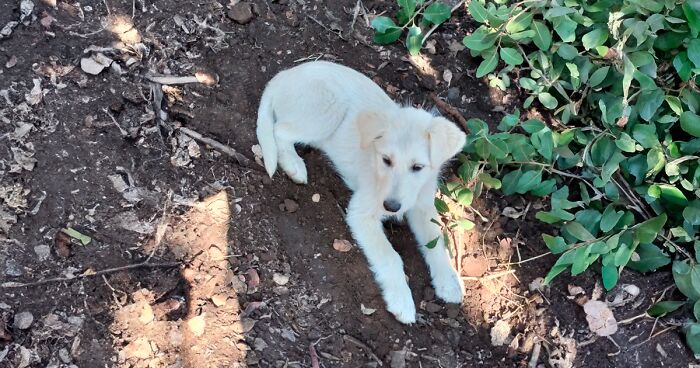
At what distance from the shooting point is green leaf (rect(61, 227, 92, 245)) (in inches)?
142

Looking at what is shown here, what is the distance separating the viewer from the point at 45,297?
3.43 metres

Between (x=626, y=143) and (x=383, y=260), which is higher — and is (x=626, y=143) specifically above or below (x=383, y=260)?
above

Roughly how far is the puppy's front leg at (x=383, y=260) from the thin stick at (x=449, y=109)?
926 millimetres

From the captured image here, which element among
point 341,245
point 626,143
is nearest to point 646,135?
point 626,143

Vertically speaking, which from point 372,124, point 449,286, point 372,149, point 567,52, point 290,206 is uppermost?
point 567,52

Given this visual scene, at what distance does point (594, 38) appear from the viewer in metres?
4.34

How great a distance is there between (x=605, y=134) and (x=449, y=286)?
1392 millimetres

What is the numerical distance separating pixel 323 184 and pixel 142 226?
1.13 meters

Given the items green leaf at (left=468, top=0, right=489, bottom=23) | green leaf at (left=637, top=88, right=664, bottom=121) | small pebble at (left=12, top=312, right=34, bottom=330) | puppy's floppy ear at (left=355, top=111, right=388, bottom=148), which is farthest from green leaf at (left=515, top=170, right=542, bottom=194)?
small pebble at (left=12, top=312, right=34, bottom=330)

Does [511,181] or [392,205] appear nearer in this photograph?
[392,205]

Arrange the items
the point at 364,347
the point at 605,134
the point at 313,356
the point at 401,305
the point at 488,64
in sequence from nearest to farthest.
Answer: the point at 313,356, the point at 364,347, the point at 401,305, the point at 605,134, the point at 488,64

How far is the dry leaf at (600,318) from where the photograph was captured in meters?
3.96

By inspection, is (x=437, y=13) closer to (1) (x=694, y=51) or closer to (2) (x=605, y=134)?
(2) (x=605, y=134)

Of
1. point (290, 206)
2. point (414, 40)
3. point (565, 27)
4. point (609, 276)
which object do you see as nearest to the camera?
point (609, 276)
